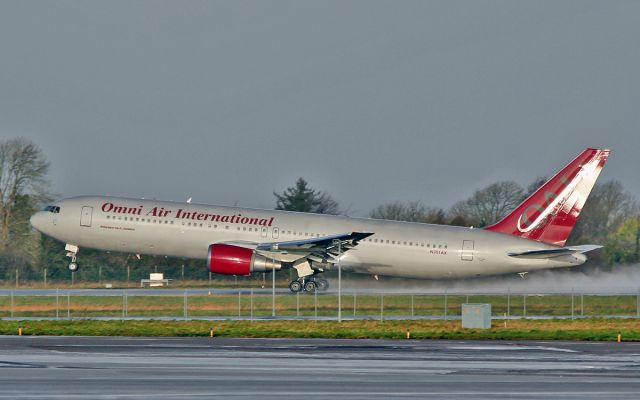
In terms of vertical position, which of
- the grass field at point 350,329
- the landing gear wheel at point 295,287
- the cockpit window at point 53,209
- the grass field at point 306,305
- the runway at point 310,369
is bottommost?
the runway at point 310,369

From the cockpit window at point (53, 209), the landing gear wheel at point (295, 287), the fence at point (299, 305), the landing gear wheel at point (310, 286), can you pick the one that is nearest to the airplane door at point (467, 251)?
the fence at point (299, 305)

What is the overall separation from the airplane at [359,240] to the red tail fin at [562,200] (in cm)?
5

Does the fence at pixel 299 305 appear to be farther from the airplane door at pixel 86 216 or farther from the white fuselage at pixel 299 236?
the airplane door at pixel 86 216

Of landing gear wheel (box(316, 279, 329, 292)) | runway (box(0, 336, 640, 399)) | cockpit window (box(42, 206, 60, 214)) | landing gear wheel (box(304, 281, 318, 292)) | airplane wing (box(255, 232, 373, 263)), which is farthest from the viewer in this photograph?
cockpit window (box(42, 206, 60, 214))

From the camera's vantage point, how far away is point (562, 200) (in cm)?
5494

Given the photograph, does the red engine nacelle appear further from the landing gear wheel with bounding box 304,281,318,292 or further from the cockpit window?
the cockpit window

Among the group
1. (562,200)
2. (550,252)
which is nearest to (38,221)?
(550,252)

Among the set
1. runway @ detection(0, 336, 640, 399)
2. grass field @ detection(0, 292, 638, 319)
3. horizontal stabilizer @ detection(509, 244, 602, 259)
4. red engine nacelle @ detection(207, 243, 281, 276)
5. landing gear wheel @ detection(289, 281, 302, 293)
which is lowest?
runway @ detection(0, 336, 640, 399)

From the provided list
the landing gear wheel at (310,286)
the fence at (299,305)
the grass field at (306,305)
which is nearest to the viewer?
the fence at (299,305)

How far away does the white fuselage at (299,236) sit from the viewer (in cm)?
5469

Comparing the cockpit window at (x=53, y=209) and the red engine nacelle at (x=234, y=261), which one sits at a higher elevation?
the cockpit window at (x=53, y=209)

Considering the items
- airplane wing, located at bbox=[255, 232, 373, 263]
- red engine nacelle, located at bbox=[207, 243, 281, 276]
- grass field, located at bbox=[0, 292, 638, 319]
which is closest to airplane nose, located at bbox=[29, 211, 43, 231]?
Answer: grass field, located at bbox=[0, 292, 638, 319]

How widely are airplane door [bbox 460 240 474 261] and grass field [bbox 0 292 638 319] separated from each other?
2.72 m

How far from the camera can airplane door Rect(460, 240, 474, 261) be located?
54656 millimetres
